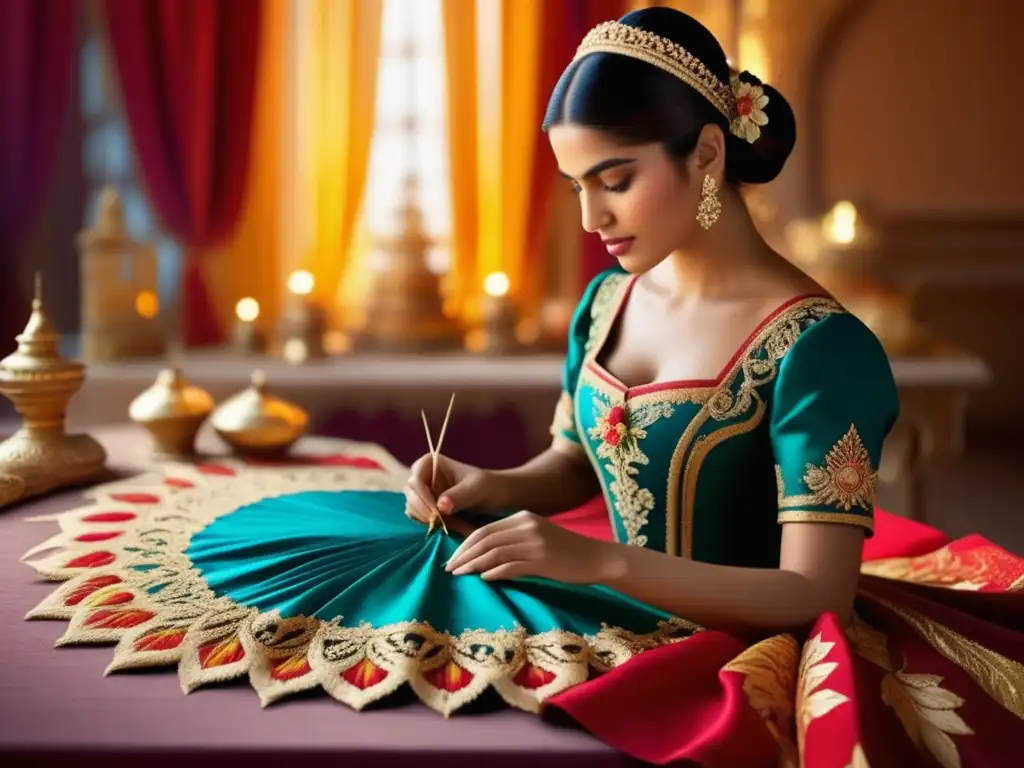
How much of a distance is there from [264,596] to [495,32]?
369 centimetres

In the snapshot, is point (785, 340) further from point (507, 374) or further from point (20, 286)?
point (20, 286)

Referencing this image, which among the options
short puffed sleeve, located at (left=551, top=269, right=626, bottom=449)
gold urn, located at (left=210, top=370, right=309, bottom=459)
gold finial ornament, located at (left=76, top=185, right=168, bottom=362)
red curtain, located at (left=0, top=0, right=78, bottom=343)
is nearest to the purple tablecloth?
short puffed sleeve, located at (left=551, top=269, right=626, bottom=449)

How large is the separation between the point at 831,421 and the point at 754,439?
0.11 metres

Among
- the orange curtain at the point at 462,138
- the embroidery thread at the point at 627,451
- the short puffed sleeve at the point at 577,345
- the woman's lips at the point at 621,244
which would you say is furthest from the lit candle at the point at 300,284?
the woman's lips at the point at 621,244

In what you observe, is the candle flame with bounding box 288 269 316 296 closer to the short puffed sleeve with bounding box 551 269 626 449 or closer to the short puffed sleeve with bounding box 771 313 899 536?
the short puffed sleeve with bounding box 551 269 626 449

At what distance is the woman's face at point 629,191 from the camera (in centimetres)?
128

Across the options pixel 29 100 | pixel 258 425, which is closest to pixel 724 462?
pixel 258 425

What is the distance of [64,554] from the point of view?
1.46m

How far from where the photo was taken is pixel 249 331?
425 cm

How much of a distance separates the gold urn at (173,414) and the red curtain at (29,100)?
2768mm

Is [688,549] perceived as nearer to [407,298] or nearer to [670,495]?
[670,495]

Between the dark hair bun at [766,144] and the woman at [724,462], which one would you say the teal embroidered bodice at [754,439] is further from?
the dark hair bun at [766,144]

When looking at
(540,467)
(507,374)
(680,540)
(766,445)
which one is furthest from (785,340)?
(507,374)

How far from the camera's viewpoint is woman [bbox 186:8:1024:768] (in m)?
1.06
